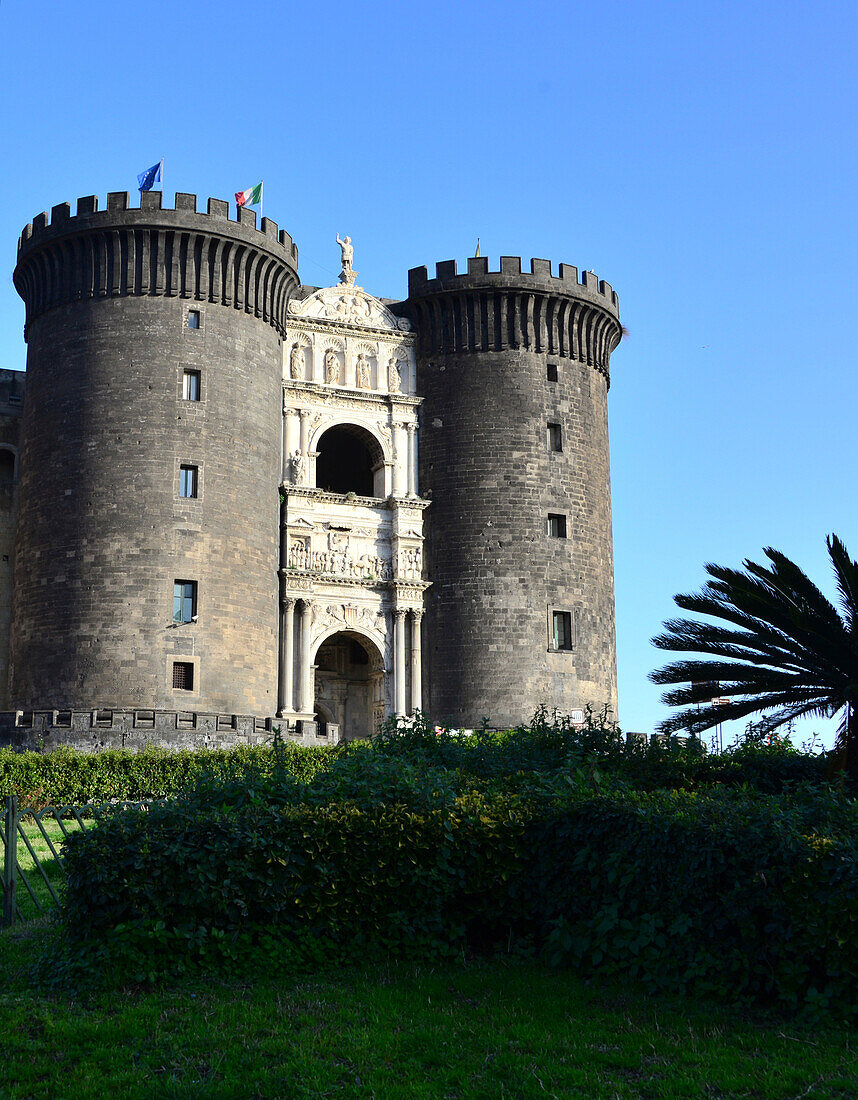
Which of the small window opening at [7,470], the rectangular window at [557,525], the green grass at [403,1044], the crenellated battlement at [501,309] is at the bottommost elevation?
the green grass at [403,1044]

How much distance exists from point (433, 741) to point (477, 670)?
22.2 m

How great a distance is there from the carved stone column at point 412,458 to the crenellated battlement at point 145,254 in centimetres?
645

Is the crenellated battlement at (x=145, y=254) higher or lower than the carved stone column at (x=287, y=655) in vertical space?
higher

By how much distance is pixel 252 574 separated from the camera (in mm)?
39188

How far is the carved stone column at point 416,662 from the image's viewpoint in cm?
4178

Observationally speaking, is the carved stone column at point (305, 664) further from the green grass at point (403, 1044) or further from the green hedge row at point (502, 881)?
the green grass at point (403, 1044)

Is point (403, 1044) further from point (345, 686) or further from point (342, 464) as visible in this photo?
point (342, 464)

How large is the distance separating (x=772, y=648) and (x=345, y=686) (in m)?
25.3

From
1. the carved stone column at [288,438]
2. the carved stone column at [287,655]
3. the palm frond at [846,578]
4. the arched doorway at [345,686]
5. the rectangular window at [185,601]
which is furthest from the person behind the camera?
the arched doorway at [345,686]

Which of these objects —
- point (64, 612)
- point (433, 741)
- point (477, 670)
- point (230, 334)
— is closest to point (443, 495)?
point (477, 670)

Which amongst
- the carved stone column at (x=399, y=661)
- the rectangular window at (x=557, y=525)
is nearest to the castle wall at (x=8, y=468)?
the carved stone column at (x=399, y=661)

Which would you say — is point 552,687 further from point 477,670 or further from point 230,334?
point 230,334

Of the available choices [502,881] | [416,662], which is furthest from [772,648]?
[416,662]

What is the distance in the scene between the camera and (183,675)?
3706 centimetres
